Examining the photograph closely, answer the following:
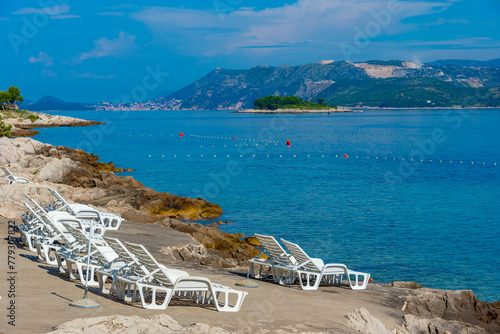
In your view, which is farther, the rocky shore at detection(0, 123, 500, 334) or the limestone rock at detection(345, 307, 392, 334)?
the limestone rock at detection(345, 307, 392, 334)

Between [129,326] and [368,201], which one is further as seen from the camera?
[368,201]

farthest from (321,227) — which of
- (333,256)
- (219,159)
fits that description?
(219,159)

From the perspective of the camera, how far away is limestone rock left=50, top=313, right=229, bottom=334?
686 centimetres

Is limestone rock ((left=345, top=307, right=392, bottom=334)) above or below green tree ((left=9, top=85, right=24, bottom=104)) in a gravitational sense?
below

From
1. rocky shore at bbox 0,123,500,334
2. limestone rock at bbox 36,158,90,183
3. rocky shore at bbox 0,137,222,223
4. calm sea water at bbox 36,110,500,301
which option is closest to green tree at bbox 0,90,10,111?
calm sea water at bbox 36,110,500,301

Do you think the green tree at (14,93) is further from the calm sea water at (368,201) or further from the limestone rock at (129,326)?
the limestone rock at (129,326)

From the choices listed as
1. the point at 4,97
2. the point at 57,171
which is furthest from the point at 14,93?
the point at 57,171

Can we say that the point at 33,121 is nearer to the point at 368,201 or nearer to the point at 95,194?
the point at 95,194

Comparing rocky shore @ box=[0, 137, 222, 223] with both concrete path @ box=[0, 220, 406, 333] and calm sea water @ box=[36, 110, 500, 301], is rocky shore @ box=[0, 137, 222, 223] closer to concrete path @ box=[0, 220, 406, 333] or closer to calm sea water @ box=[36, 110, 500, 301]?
calm sea water @ box=[36, 110, 500, 301]

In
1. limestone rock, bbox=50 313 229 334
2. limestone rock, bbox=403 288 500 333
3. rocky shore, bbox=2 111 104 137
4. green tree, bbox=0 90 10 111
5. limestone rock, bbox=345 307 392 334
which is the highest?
green tree, bbox=0 90 10 111

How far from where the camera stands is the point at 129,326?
276 inches

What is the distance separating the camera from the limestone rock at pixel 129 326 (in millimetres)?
6859

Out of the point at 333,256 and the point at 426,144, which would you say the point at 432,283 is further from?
the point at 426,144

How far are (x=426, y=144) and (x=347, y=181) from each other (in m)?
46.8
